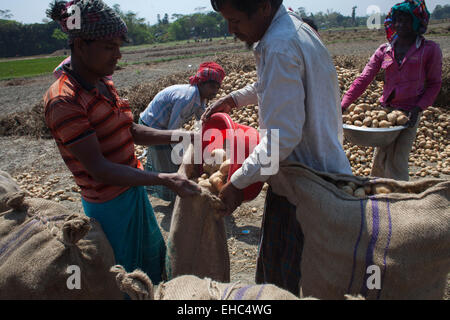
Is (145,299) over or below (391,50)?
below

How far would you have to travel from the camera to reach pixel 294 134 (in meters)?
1.33

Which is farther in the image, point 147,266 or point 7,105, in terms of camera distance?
point 7,105

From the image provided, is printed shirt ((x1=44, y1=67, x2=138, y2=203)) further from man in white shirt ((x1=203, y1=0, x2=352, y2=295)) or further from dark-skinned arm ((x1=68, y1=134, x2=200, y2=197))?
man in white shirt ((x1=203, y1=0, x2=352, y2=295))

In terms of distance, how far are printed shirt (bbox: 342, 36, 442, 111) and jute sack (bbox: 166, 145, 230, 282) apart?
227 cm

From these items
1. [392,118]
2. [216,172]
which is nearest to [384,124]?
[392,118]

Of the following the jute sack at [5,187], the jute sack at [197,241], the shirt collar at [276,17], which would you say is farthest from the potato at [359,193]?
the jute sack at [5,187]

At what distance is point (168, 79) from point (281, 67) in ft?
23.2

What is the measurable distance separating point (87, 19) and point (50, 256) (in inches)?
39.6

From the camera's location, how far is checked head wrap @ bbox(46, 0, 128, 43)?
1357 mm

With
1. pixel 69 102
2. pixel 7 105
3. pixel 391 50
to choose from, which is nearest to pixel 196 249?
pixel 69 102

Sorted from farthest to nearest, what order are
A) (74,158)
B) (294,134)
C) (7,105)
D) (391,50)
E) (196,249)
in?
(7,105) → (391,50) → (196,249) → (74,158) → (294,134)

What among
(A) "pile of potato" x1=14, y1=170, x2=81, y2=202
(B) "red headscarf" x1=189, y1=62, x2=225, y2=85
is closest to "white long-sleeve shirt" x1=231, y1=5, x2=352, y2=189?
(B) "red headscarf" x1=189, y1=62, x2=225, y2=85

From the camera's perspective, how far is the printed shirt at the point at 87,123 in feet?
4.37

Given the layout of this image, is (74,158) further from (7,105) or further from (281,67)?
(7,105)
